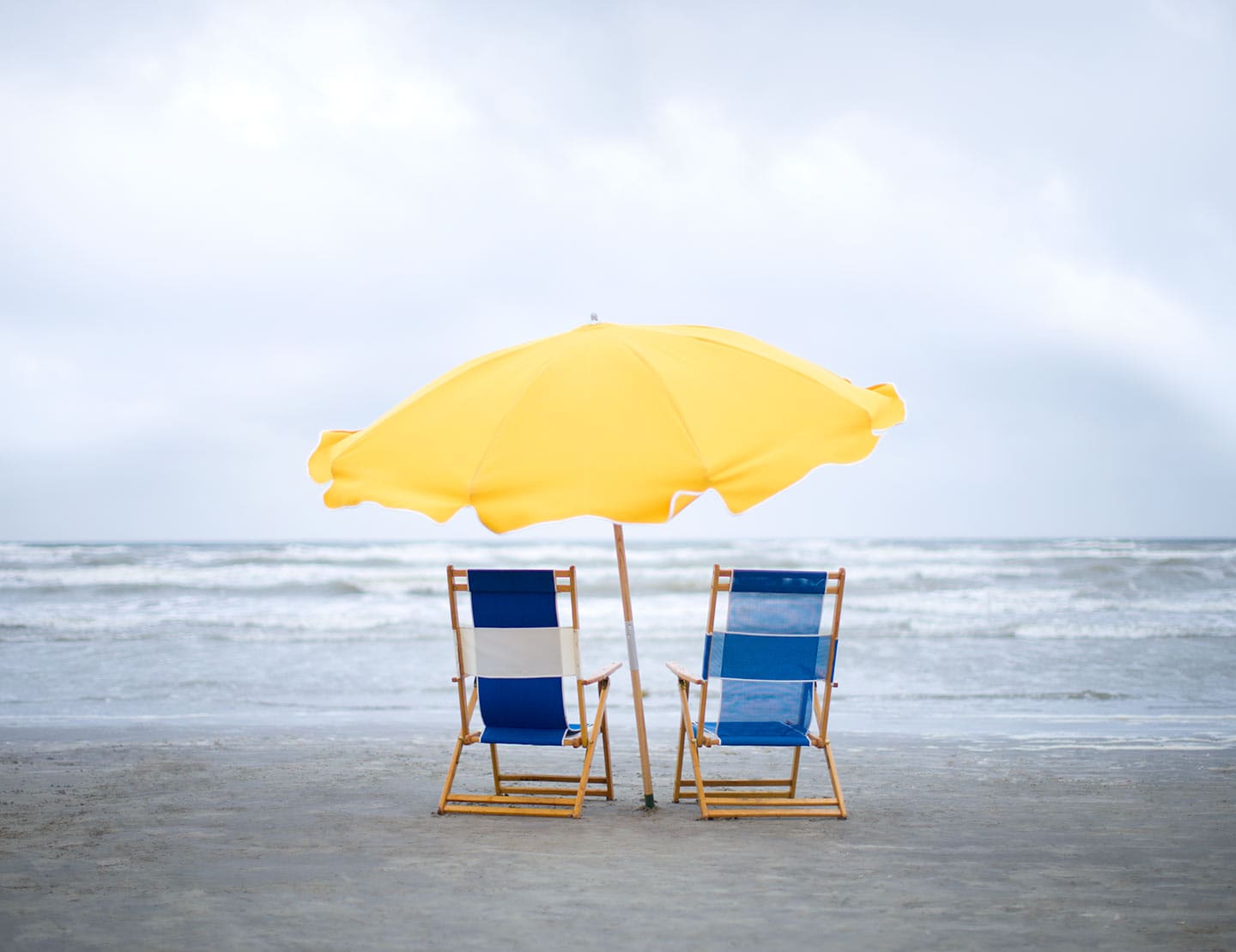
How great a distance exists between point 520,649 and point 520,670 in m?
0.10

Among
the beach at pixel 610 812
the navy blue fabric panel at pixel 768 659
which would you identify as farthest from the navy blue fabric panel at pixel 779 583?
the beach at pixel 610 812

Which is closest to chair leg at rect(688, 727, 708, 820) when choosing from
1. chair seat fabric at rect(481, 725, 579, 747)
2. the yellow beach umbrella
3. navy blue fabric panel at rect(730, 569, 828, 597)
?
chair seat fabric at rect(481, 725, 579, 747)

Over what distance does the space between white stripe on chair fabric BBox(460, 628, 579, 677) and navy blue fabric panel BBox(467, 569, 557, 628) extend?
1.5 inches

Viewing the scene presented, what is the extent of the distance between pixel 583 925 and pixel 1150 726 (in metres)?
6.18

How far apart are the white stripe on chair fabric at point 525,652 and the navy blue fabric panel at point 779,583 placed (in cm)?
79

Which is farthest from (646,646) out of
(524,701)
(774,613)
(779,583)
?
(779,583)

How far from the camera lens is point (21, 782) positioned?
5.34m

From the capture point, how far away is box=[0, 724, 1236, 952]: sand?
9.55 ft

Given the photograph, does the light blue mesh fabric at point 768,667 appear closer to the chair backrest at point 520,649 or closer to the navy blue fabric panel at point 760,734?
the navy blue fabric panel at point 760,734

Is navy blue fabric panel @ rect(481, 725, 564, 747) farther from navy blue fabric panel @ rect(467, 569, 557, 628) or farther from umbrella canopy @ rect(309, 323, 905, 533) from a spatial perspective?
umbrella canopy @ rect(309, 323, 905, 533)

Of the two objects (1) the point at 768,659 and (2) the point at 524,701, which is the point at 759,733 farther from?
(2) the point at 524,701

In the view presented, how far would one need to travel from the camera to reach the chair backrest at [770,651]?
4395mm

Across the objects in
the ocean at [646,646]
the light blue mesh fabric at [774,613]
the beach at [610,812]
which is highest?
the light blue mesh fabric at [774,613]

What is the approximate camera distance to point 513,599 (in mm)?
4449
